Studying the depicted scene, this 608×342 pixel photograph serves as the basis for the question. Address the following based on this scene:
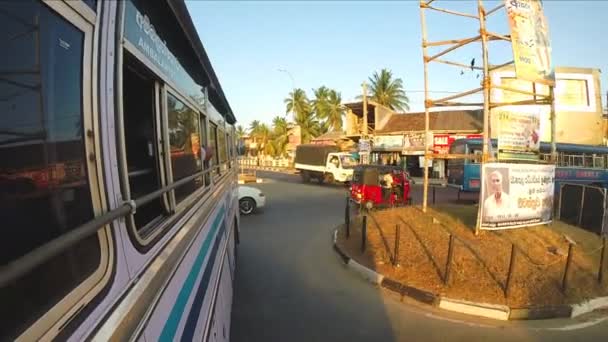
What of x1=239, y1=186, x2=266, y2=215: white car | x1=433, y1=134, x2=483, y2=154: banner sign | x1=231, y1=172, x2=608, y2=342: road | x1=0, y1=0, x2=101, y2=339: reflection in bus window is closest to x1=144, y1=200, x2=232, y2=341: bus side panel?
x1=0, y1=0, x2=101, y2=339: reflection in bus window

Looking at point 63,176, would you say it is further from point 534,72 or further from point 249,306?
point 534,72

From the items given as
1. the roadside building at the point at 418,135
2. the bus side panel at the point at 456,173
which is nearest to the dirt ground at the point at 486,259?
the bus side panel at the point at 456,173

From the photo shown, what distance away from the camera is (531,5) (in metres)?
7.82

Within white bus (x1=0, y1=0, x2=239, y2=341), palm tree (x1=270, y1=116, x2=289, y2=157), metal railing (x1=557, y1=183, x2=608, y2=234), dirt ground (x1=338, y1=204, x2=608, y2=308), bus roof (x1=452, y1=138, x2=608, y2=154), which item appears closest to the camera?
white bus (x1=0, y1=0, x2=239, y2=341)

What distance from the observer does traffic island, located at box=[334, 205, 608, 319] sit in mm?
5078

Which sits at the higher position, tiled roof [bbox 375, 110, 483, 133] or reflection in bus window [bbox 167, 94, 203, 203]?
tiled roof [bbox 375, 110, 483, 133]

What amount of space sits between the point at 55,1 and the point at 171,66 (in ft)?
4.58

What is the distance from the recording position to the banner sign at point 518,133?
7788mm

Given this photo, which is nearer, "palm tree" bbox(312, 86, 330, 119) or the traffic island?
the traffic island

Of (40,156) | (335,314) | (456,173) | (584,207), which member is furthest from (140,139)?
(456,173)

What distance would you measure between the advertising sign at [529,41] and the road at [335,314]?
4814 mm

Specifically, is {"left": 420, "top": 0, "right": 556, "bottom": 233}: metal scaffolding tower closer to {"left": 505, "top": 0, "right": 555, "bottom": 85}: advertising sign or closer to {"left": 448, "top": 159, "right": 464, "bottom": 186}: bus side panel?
{"left": 505, "top": 0, "right": 555, "bottom": 85}: advertising sign

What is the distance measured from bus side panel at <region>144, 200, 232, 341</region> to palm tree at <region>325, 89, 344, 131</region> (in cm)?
4670

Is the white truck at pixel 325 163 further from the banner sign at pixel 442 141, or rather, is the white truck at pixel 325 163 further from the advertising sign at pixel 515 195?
the advertising sign at pixel 515 195
